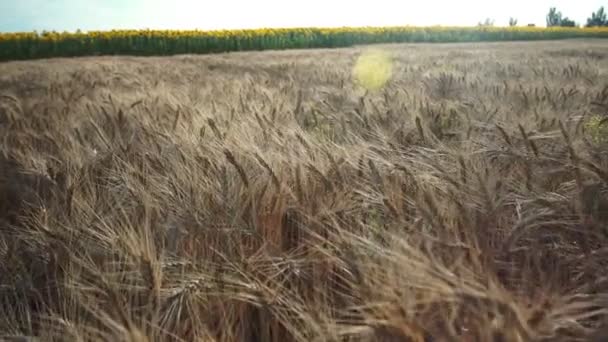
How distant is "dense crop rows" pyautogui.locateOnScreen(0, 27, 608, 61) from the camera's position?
2875 cm

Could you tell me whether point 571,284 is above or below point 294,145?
below

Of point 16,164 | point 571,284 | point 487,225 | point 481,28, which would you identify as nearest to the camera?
point 571,284

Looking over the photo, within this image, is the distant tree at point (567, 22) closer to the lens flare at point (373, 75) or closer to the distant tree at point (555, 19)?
the distant tree at point (555, 19)

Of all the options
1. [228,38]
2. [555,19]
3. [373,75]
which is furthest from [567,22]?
[373,75]

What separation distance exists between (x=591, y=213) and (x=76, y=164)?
1.67 metres

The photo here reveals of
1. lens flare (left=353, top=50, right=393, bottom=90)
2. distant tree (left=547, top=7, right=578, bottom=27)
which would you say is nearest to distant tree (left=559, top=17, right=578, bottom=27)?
distant tree (left=547, top=7, right=578, bottom=27)

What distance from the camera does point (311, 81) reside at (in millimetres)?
5379

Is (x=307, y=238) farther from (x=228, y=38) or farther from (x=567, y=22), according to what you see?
(x=567, y=22)

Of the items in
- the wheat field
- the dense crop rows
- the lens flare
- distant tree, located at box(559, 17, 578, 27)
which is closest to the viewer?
the wheat field

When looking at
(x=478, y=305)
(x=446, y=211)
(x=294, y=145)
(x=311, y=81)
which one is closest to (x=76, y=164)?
(x=294, y=145)

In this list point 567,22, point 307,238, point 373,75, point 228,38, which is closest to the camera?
point 307,238

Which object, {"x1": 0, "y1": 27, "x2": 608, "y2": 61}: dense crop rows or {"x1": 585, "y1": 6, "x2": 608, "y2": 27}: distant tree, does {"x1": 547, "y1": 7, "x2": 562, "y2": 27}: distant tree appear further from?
{"x1": 0, "y1": 27, "x2": 608, "y2": 61}: dense crop rows

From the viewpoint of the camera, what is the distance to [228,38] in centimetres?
3481

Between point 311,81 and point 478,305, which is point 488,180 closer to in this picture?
point 478,305
